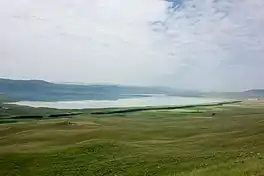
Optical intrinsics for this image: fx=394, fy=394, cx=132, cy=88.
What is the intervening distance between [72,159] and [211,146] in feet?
50.3

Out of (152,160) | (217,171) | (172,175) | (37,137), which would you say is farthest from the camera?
(37,137)

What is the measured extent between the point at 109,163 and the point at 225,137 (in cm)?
1802

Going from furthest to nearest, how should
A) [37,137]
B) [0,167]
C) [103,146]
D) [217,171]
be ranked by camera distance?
[37,137]
[103,146]
[0,167]
[217,171]

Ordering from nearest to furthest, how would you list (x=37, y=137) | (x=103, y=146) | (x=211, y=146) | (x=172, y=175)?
(x=172, y=175) → (x=211, y=146) → (x=103, y=146) → (x=37, y=137)

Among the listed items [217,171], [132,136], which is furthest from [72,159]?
[132,136]

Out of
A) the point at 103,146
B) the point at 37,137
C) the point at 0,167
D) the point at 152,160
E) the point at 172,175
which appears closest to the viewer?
the point at 172,175

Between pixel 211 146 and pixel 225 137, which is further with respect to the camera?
pixel 225 137

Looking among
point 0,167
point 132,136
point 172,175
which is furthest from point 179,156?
point 132,136

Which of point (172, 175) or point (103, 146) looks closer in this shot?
point (172, 175)

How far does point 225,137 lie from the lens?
49406 mm

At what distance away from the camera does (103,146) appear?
47.3 m

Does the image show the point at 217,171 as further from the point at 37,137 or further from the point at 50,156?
the point at 37,137

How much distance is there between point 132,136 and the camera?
64.1m

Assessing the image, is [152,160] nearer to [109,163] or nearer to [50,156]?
[109,163]
